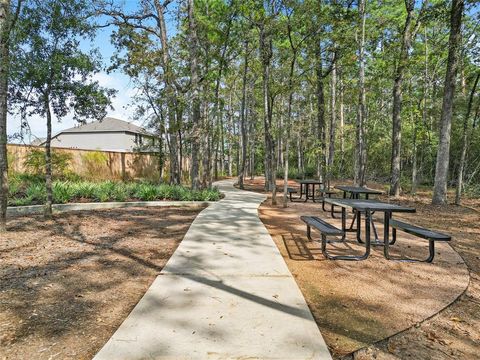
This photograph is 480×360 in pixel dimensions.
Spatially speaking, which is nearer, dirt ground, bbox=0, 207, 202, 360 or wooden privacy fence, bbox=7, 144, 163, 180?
dirt ground, bbox=0, 207, 202, 360

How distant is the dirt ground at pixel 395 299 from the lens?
2676 millimetres

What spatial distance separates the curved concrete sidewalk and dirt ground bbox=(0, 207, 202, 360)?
0.29m

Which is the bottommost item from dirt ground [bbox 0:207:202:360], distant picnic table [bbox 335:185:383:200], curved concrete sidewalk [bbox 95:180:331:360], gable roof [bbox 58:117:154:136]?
dirt ground [bbox 0:207:202:360]

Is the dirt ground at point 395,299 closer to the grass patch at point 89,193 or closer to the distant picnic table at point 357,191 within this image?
the distant picnic table at point 357,191

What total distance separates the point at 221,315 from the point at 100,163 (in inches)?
632

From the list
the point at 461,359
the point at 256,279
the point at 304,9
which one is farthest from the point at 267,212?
the point at 461,359

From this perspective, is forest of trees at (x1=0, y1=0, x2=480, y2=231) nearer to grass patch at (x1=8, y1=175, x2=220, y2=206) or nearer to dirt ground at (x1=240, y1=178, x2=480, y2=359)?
grass patch at (x1=8, y1=175, x2=220, y2=206)

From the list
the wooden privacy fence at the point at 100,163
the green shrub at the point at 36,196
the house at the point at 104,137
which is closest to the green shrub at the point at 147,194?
the green shrub at the point at 36,196

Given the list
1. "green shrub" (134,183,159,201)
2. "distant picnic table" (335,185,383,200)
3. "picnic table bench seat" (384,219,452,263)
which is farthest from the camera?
"green shrub" (134,183,159,201)

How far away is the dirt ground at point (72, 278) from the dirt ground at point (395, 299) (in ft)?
6.78

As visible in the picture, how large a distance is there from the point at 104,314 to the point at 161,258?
1.92 m

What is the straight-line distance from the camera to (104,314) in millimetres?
3104

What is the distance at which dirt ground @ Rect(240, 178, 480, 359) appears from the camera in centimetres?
268

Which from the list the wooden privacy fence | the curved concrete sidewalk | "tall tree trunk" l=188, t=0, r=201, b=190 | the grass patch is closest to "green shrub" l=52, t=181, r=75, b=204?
the grass patch
